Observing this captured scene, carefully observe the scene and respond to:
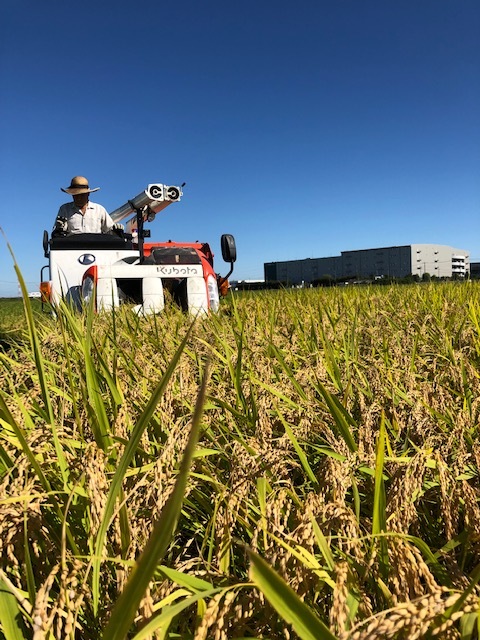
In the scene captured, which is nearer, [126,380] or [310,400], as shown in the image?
[310,400]

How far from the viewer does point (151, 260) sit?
4750 mm

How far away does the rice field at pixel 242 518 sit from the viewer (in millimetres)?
468

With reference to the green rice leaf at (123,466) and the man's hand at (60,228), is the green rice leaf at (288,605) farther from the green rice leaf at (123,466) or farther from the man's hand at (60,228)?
the man's hand at (60,228)

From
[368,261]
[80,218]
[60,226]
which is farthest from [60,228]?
[368,261]

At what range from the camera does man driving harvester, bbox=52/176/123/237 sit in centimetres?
532

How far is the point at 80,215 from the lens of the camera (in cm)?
555

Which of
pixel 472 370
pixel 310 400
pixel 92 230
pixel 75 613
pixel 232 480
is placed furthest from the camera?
pixel 92 230

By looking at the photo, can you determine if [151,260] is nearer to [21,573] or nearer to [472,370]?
[472,370]

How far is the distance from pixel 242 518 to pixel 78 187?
5342 millimetres

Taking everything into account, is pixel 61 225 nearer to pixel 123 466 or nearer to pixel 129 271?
pixel 129 271

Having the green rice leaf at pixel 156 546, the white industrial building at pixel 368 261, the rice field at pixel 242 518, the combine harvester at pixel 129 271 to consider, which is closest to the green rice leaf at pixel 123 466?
the rice field at pixel 242 518

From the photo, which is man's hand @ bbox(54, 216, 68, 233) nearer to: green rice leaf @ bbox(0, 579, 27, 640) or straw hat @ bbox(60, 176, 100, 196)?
straw hat @ bbox(60, 176, 100, 196)

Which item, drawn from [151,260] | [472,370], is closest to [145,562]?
[472,370]

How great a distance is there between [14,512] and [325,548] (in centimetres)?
48
